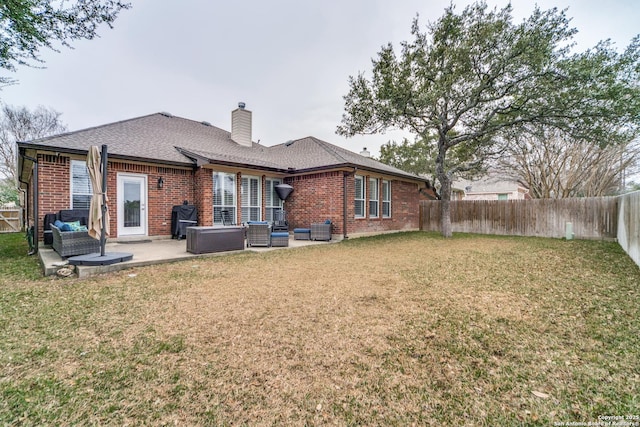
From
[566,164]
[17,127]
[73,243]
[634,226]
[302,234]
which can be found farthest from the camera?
[17,127]

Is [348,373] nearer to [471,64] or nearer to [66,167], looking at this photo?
[66,167]

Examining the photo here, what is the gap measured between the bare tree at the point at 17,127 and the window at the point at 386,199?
2601 centimetres

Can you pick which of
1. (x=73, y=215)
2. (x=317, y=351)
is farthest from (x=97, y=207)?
(x=317, y=351)

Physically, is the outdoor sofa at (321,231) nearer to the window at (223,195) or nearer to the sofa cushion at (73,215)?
the window at (223,195)

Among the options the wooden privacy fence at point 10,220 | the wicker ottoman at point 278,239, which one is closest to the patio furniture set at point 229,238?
the wicker ottoman at point 278,239

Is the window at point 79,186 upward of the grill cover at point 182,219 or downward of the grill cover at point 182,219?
upward

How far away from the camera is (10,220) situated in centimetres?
1580

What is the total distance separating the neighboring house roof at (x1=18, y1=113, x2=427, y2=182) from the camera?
8211 millimetres

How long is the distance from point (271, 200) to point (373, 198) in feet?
15.2

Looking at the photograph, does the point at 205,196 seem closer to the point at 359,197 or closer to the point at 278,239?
the point at 278,239

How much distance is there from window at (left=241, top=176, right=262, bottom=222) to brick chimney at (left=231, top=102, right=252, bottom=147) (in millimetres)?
3886

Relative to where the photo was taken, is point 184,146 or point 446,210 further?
point 446,210

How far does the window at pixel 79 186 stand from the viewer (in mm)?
7758

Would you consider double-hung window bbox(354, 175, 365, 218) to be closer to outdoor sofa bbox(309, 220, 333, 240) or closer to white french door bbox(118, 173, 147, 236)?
outdoor sofa bbox(309, 220, 333, 240)
